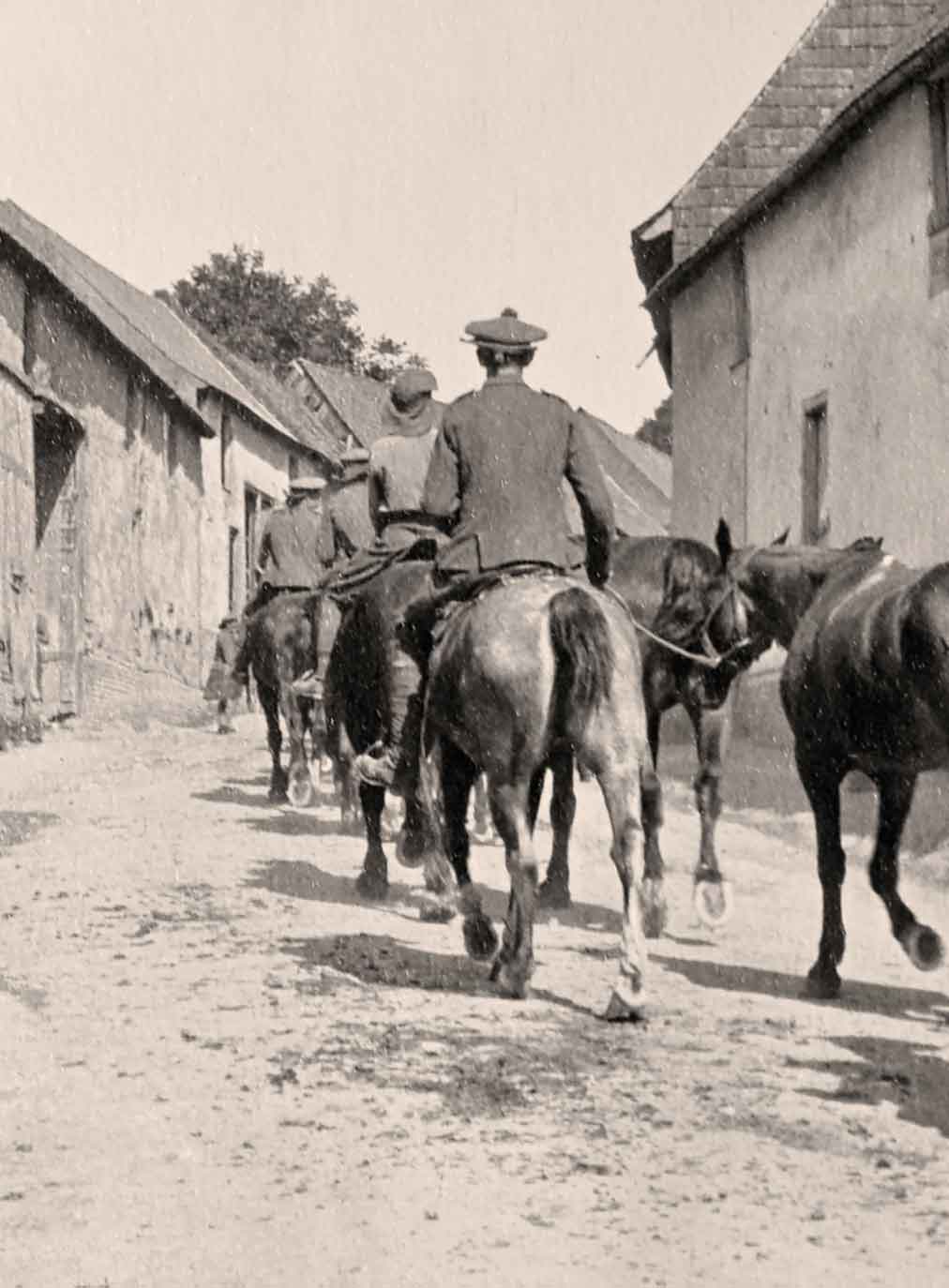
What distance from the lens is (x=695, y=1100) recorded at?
5.54 m

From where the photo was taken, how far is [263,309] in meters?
67.8

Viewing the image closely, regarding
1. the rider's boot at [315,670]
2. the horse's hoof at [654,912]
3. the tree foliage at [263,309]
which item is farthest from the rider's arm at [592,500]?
the tree foliage at [263,309]

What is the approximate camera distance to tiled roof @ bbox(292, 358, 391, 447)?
58.3 m

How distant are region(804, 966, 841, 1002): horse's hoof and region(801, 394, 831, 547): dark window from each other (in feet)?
42.8

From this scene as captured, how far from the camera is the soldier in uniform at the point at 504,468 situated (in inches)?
298

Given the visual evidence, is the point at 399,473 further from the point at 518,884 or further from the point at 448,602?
the point at 518,884

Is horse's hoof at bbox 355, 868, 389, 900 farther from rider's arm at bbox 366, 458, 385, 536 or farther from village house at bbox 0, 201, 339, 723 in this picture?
village house at bbox 0, 201, 339, 723

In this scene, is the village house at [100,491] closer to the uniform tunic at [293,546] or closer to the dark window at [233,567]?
the dark window at [233,567]

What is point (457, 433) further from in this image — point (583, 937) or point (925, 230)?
point (925, 230)

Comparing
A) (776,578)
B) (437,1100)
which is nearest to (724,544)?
(776,578)

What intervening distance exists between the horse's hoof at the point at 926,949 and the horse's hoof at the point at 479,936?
1.53 meters

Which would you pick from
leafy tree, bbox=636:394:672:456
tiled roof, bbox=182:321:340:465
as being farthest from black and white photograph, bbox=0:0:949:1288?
leafy tree, bbox=636:394:672:456

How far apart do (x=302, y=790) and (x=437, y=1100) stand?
29.5ft

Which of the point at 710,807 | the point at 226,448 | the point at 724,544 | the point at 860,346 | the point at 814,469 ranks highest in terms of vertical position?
the point at 226,448
